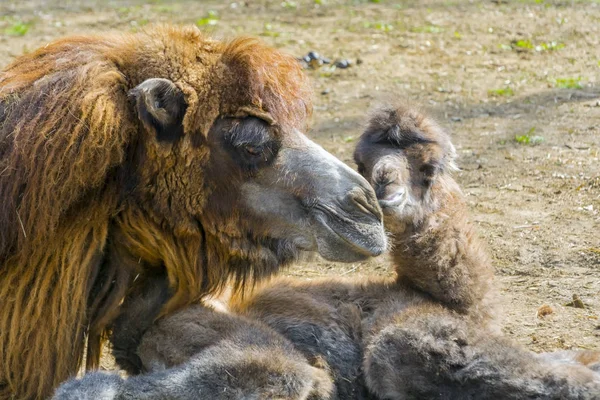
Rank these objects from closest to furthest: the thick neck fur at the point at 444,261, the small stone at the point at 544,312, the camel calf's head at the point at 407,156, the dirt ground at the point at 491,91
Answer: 1. the thick neck fur at the point at 444,261
2. the camel calf's head at the point at 407,156
3. the small stone at the point at 544,312
4. the dirt ground at the point at 491,91

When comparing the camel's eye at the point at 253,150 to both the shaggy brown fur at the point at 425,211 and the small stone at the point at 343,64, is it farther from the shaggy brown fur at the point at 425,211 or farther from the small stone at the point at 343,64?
the small stone at the point at 343,64

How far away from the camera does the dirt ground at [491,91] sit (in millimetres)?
6406

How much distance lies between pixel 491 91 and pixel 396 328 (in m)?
6.05

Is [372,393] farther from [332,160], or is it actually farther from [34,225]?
[34,225]

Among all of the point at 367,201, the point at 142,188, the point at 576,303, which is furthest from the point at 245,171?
the point at 576,303

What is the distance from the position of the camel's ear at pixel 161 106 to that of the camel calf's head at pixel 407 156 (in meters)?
1.26

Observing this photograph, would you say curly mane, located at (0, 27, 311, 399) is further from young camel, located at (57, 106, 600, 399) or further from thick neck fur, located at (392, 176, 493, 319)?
thick neck fur, located at (392, 176, 493, 319)

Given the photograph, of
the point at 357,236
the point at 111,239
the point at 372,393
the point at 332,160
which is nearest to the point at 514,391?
the point at 372,393

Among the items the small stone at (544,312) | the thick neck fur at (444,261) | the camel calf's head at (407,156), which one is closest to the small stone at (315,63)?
the camel calf's head at (407,156)

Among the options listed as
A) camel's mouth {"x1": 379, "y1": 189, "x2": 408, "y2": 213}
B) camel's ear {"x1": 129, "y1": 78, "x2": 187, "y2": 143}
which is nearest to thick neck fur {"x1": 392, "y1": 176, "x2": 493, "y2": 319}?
camel's mouth {"x1": 379, "y1": 189, "x2": 408, "y2": 213}

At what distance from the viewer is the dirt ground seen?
252 inches

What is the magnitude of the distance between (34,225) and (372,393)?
67.1 inches

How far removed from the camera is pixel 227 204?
4.38 meters

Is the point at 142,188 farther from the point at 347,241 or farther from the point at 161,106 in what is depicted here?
the point at 347,241
